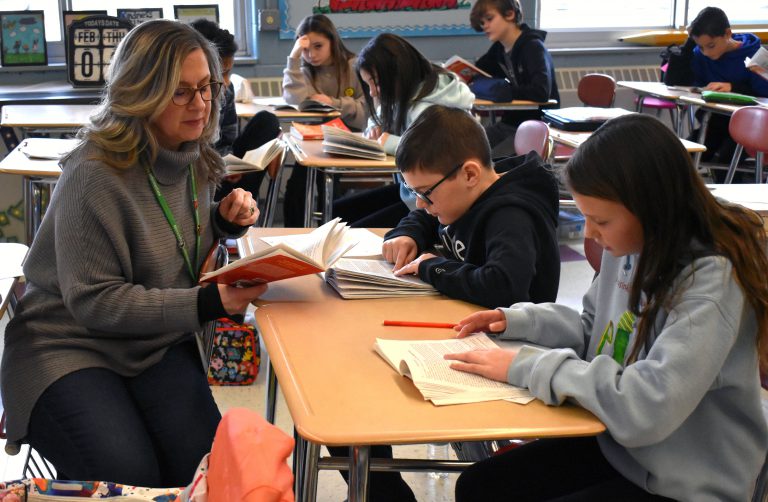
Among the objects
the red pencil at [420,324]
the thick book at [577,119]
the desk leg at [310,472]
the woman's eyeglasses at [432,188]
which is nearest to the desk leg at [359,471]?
the desk leg at [310,472]

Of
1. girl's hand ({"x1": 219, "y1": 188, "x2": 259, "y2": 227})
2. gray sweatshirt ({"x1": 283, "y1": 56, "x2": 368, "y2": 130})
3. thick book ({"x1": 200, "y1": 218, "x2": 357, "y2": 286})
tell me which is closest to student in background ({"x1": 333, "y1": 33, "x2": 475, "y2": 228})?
gray sweatshirt ({"x1": 283, "y1": 56, "x2": 368, "y2": 130})

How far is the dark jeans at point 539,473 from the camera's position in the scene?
4.97 feet

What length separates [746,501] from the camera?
4.33 feet

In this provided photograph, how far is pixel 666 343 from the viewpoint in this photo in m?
1.25

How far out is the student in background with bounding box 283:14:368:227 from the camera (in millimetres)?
4746

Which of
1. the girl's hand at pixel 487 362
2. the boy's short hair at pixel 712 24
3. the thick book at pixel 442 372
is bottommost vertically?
the thick book at pixel 442 372

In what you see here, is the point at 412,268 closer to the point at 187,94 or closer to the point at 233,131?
the point at 187,94

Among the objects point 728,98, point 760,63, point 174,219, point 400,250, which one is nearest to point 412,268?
point 400,250

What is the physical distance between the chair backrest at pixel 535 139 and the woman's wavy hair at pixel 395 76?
485mm

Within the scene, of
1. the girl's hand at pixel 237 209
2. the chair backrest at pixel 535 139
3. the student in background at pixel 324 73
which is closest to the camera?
the girl's hand at pixel 237 209

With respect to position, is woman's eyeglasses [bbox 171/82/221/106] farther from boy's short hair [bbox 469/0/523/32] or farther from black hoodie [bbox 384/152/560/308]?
boy's short hair [bbox 469/0/523/32]

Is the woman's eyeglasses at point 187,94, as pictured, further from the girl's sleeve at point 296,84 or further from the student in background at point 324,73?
the girl's sleeve at point 296,84

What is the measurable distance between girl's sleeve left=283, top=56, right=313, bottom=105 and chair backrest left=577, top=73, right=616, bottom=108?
198 centimetres

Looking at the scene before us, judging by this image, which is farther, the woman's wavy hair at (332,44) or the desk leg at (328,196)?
the woman's wavy hair at (332,44)
